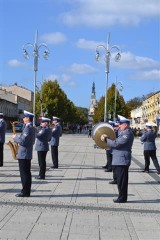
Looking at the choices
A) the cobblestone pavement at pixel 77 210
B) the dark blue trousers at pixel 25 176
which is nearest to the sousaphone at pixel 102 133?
the cobblestone pavement at pixel 77 210

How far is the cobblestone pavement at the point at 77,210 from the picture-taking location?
7285 millimetres

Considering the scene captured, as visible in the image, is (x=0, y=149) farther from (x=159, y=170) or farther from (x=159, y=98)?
(x=159, y=98)

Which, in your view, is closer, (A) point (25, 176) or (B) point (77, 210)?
(B) point (77, 210)

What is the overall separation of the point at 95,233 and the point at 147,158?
9.56 metres

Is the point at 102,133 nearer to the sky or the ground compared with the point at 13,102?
nearer to the ground

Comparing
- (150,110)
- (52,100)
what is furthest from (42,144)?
(150,110)

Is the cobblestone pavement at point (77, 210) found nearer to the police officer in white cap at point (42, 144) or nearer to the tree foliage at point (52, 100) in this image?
the police officer in white cap at point (42, 144)

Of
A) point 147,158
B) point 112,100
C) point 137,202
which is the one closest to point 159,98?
point 112,100

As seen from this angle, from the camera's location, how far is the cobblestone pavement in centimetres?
729

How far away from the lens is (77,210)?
9125mm

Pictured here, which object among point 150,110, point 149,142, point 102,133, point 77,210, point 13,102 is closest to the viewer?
point 77,210

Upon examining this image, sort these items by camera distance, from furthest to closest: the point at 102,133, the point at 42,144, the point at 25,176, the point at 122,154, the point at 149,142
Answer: the point at 149,142 < the point at 42,144 < the point at 102,133 < the point at 25,176 < the point at 122,154

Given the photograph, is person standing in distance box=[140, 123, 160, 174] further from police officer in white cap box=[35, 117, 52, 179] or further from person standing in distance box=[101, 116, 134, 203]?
person standing in distance box=[101, 116, 134, 203]

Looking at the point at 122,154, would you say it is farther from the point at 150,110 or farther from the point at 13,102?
the point at 150,110
